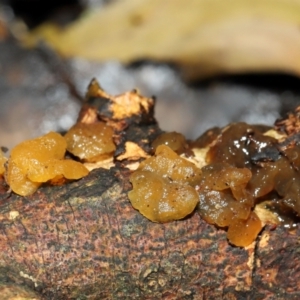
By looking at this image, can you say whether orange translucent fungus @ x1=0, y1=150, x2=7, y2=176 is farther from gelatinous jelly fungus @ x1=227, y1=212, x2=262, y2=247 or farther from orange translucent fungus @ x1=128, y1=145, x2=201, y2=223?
gelatinous jelly fungus @ x1=227, y1=212, x2=262, y2=247

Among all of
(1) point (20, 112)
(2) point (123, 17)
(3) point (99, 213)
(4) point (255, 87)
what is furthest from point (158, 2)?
(3) point (99, 213)

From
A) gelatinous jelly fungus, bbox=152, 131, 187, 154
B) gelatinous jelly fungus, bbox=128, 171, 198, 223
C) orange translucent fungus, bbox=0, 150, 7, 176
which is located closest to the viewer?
gelatinous jelly fungus, bbox=128, 171, 198, 223

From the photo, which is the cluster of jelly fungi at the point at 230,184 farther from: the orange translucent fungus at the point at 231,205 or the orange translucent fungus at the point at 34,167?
the orange translucent fungus at the point at 34,167

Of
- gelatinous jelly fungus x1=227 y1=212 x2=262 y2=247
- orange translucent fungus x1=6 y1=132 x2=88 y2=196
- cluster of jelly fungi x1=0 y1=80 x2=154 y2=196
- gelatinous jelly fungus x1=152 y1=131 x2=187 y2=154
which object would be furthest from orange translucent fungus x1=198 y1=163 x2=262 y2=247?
orange translucent fungus x1=6 y1=132 x2=88 y2=196

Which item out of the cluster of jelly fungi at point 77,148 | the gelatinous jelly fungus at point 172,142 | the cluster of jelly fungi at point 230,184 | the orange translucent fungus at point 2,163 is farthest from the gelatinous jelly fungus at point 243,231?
the orange translucent fungus at point 2,163

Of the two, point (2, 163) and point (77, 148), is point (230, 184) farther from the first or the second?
point (2, 163)

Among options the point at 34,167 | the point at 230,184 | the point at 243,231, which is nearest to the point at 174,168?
the point at 230,184

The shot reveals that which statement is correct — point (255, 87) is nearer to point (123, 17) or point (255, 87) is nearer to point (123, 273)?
point (123, 17)
